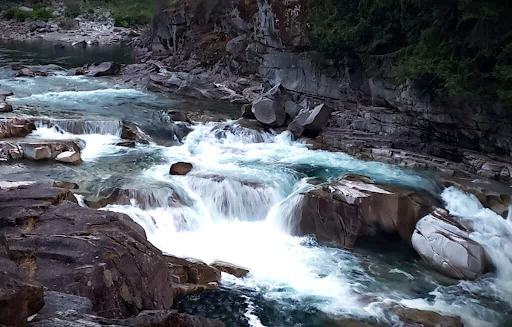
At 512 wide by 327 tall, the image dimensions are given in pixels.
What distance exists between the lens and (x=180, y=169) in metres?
13.1

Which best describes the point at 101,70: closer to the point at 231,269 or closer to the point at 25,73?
the point at 25,73

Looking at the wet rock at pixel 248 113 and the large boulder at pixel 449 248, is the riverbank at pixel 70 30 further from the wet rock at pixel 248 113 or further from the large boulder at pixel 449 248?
the large boulder at pixel 449 248

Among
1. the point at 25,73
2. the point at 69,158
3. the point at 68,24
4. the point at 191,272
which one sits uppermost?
the point at 68,24

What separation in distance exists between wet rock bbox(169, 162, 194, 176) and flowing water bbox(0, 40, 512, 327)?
0.62ft

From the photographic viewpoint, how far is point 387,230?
36.9 feet

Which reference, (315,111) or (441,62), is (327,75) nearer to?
(315,111)

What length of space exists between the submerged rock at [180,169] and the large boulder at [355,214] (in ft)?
10.4

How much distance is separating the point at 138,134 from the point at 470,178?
9479mm

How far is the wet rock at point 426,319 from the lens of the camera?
26.5 ft

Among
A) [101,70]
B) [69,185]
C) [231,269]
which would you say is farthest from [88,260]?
[101,70]

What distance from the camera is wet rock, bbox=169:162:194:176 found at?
1302 centimetres

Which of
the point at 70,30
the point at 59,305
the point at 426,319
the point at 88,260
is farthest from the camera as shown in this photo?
the point at 70,30

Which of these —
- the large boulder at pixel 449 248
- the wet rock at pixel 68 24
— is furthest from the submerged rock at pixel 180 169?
the wet rock at pixel 68 24

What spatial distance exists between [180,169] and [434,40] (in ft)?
24.5
